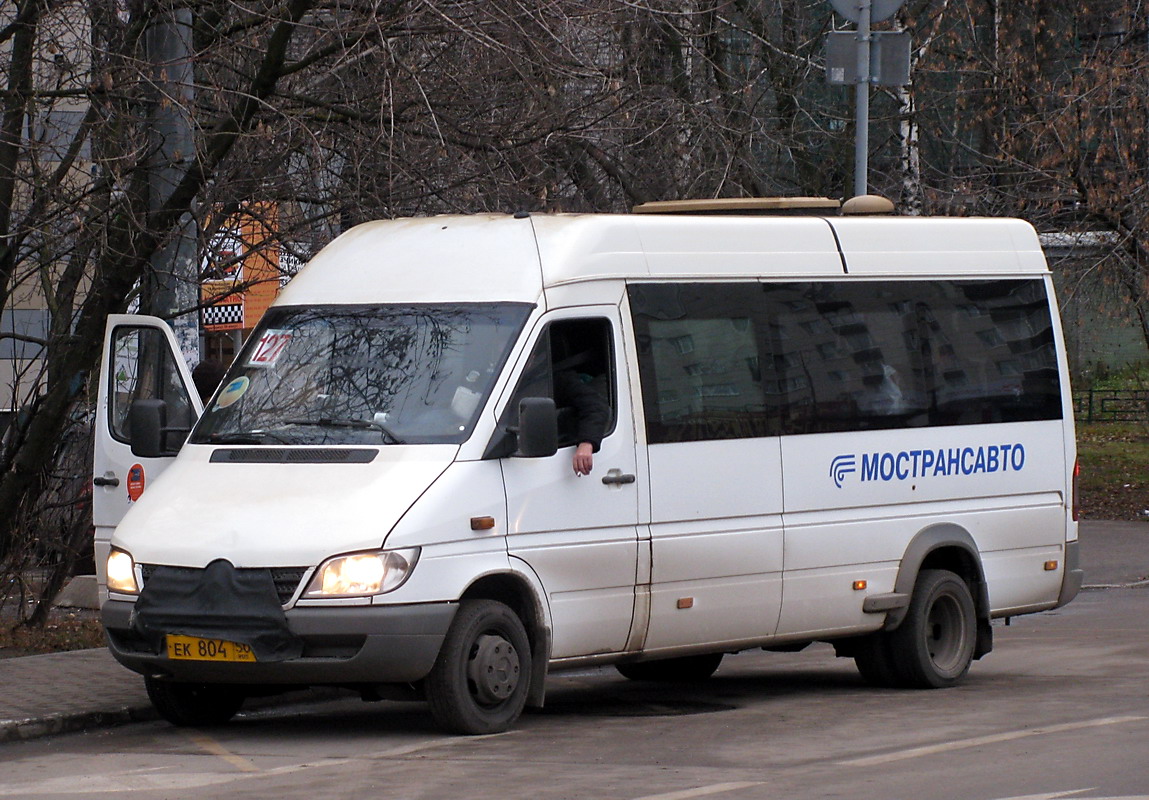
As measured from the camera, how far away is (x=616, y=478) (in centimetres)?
977

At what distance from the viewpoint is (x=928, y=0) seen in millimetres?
24391

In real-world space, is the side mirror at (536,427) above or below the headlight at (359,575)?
above

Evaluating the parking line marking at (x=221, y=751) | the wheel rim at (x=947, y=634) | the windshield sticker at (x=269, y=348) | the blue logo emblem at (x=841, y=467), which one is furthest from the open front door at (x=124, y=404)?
the wheel rim at (x=947, y=634)

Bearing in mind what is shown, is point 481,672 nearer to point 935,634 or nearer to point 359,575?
point 359,575

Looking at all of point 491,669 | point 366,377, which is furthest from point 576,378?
point 491,669

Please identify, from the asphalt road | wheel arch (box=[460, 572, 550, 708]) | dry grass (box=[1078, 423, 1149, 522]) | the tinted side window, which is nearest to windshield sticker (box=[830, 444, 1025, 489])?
the tinted side window

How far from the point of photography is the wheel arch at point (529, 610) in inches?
370

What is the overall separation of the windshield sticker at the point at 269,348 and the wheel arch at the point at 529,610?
1577mm

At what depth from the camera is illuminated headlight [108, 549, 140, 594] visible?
9.32 meters

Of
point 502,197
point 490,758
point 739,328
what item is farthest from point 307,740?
point 502,197

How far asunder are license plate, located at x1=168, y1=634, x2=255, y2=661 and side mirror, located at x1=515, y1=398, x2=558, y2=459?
1.52 m

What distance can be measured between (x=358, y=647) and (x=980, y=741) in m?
2.74

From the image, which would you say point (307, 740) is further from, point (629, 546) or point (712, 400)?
point (712, 400)

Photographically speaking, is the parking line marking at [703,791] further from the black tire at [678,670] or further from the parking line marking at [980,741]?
the black tire at [678,670]
